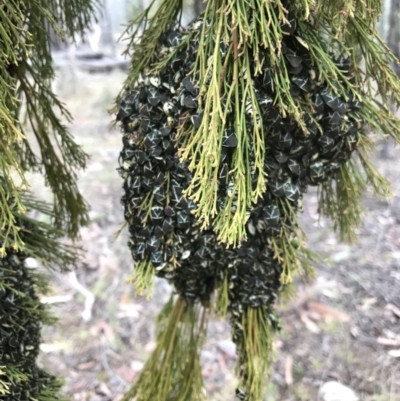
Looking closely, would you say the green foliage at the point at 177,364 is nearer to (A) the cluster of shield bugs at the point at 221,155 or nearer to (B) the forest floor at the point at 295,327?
(A) the cluster of shield bugs at the point at 221,155

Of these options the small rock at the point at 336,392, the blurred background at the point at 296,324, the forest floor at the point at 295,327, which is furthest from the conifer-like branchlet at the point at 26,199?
the small rock at the point at 336,392

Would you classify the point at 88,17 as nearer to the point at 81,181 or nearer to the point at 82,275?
the point at 82,275

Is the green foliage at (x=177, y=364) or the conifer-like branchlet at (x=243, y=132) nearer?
the conifer-like branchlet at (x=243, y=132)

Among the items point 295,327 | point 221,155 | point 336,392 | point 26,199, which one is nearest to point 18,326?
point 26,199

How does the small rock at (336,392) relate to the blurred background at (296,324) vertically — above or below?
below

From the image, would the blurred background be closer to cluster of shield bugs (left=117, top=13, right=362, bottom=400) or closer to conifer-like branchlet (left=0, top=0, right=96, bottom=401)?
conifer-like branchlet (left=0, top=0, right=96, bottom=401)

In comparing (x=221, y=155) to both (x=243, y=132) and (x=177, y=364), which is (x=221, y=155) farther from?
(x=177, y=364)
